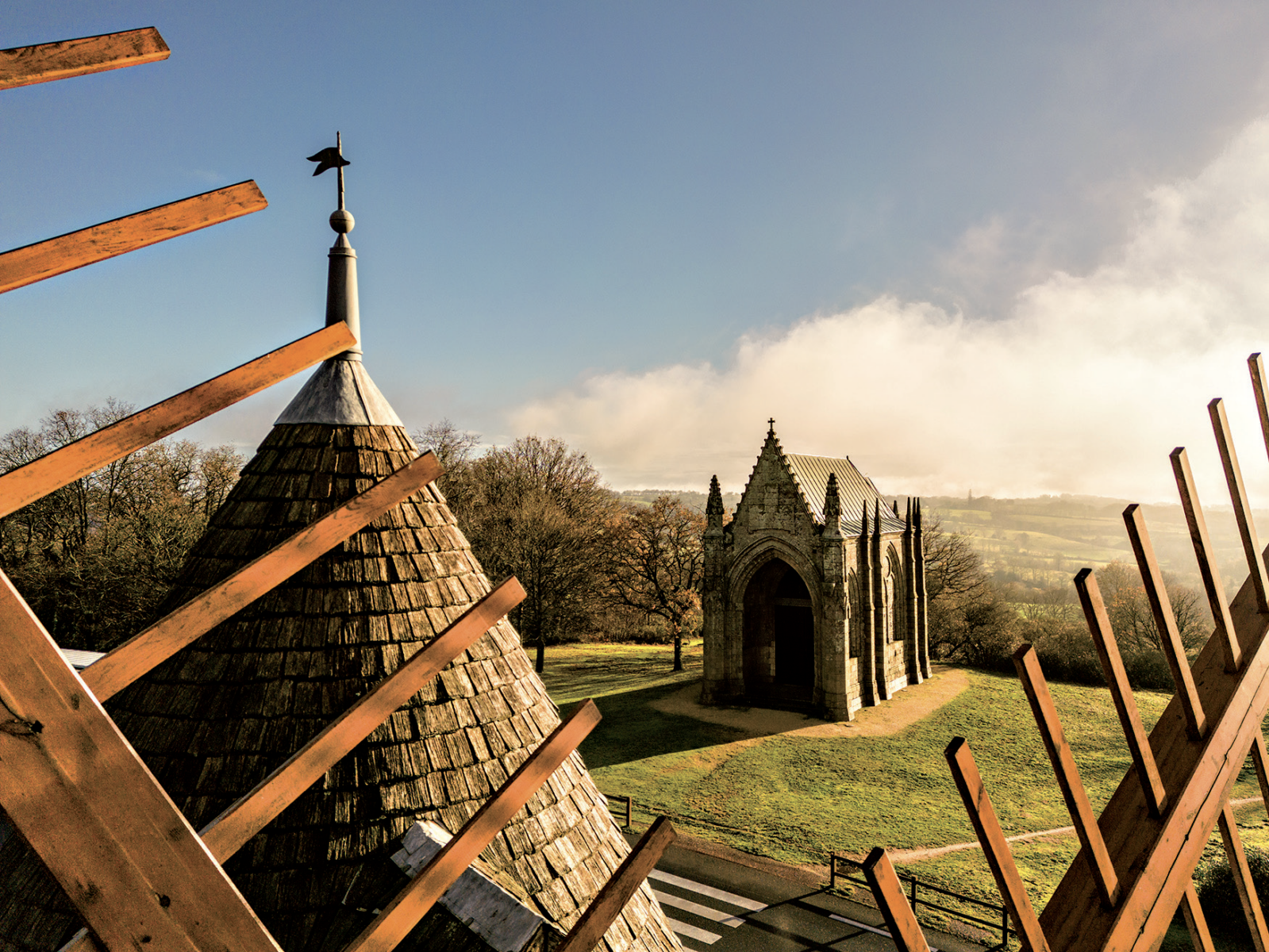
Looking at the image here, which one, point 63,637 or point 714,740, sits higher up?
point 63,637

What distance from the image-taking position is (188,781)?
408cm

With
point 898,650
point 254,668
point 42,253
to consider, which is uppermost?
point 42,253

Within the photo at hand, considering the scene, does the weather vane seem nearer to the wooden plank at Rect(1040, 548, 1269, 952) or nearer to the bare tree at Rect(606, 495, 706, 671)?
the wooden plank at Rect(1040, 548, 1269, 952)

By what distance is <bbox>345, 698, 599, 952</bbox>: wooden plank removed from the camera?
1124 millimetres

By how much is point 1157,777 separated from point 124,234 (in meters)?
2.42

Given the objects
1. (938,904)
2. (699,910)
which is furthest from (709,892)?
(938,904)

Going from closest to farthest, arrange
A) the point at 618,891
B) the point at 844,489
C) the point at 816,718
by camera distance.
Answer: the point at 618,891
the point at 816,718
the point at 844,489

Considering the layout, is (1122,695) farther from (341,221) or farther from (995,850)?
(341,221)

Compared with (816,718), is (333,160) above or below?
above

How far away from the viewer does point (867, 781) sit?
796 inches

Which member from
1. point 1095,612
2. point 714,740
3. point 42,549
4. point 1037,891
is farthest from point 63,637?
point 1095,612

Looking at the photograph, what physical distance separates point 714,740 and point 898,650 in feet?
35.4

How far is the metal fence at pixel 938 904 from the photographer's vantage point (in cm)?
1195

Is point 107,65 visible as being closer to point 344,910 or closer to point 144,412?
point 144,412
